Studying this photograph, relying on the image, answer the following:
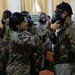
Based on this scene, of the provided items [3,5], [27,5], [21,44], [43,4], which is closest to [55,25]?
[21,44]

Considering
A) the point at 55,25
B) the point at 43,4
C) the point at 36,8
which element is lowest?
the point at 55,25

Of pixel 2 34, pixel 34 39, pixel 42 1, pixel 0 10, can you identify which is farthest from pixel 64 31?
pixel 42 1

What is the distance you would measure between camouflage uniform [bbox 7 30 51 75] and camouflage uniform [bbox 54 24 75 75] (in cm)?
23

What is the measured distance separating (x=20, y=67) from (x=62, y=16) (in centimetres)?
71

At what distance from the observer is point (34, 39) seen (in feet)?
6.34

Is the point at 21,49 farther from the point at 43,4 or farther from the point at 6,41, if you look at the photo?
the point at 43,4

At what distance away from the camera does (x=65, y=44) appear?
6.82 feet

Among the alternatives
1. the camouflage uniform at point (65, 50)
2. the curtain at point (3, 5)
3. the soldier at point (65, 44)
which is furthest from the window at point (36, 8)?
the camouflage uniform at point (65, 50)

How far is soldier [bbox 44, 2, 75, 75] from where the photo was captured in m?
2.04

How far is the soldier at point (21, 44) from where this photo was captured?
194 cm

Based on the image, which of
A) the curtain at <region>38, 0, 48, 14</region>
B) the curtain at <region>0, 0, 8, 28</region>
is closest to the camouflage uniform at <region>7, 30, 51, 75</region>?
the curtain at <region>0, 0, 8, 28</region>

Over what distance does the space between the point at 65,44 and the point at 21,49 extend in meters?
0.46

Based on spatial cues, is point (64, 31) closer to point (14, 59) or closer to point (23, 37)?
point (23, 37)

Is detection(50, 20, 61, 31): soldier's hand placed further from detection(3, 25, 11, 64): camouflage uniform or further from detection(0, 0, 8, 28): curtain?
detection(0, 0, 8, 28): curtain
